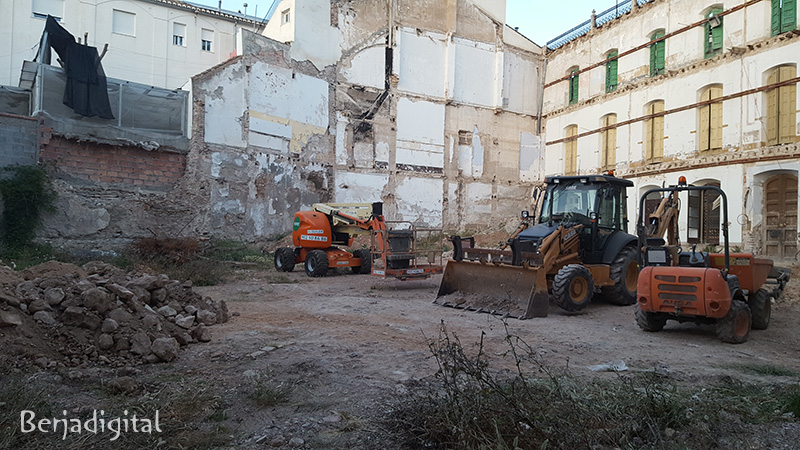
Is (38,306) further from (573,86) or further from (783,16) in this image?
(573,86)

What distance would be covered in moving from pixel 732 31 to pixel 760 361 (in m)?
17.4

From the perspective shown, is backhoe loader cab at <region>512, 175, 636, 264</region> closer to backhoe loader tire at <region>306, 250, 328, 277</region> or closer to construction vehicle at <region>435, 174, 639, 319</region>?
construction vehicle at <region>435, 174, 639, 319</region>

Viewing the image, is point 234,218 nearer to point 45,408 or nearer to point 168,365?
point 168,365

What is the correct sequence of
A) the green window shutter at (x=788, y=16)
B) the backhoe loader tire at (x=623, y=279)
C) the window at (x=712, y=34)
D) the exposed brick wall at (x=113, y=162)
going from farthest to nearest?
the window at (x=712, y=34), the green window shutter at (x=788, y=16), the exposed brick wall at (x=113, y=162), the backhoe loader tire at (x=623, y=279)

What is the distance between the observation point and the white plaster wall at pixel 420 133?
999 inches

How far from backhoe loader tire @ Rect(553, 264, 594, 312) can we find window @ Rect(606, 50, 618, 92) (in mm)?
18421

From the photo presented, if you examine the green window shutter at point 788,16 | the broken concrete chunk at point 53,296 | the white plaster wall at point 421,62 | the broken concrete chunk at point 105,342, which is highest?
the white plaster wall at point 421,62

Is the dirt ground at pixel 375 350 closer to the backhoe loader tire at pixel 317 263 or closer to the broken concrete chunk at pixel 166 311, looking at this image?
the broken concrete chunk at pixel 166 311

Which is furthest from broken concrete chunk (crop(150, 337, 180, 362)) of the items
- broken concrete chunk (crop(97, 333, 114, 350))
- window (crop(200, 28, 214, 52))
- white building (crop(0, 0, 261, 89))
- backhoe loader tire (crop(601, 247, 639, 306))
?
window (crop(200, 28, 214, 52))

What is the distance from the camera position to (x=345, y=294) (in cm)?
1133

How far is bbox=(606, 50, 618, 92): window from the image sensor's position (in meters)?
24.3

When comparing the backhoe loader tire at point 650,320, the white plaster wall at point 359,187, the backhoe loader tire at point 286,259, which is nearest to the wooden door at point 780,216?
the backhoe loader tire at point 650,320

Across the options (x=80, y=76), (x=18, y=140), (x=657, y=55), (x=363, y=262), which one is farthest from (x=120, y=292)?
(x=657, y=55)

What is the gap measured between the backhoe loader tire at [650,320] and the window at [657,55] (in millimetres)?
17834
